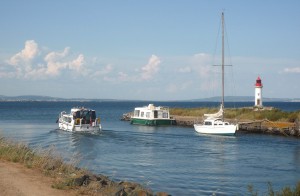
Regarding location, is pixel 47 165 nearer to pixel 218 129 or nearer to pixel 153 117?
pixel 218 129

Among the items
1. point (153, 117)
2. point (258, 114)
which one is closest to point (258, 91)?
point (258, 114)

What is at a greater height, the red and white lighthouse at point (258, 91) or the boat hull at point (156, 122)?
the red and white lighthouse at point (258, 91)

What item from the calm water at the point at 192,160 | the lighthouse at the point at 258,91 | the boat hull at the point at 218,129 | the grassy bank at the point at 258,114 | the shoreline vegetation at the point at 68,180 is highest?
the lighthouse at the point at 258,91

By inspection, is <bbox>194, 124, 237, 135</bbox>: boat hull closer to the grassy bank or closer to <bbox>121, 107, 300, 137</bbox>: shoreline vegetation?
<bbox>121, 107, 300, 137</bbox>: shoreline vegetation

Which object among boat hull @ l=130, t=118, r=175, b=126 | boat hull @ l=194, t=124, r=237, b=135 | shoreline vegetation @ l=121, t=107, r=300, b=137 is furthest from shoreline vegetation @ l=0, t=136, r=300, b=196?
boat hull @ l=130, t=118, r=175, b=126

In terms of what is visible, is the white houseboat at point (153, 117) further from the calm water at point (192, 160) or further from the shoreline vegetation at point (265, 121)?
the calm water at point (192, 160)

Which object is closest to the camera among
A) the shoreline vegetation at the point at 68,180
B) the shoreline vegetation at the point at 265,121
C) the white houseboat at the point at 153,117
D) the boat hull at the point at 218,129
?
the shoreline vegetation at the point at 68,180

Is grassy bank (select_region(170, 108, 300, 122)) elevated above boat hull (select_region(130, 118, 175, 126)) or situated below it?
above

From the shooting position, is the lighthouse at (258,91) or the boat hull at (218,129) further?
the lighthouse at (258,91)

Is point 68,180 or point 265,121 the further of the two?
point 265,121

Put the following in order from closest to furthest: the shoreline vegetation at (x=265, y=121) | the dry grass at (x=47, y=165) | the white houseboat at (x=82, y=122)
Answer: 1. the dry grass at (x=47, y=165)
2. the white houseboat at (x=82, y=122)
3. the shoreline vegetation at (x=265, y=121)

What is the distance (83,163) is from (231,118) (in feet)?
145

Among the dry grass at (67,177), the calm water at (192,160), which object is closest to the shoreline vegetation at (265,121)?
the calm water at (192,160)

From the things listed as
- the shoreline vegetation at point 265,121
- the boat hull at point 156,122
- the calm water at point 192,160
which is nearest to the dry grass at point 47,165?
the calm water at point 192,160
